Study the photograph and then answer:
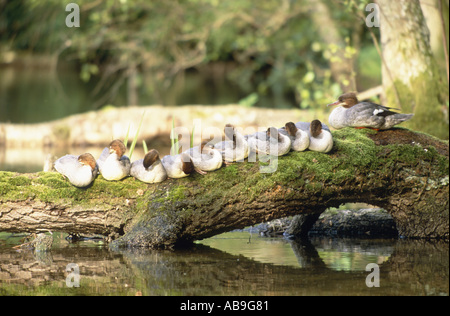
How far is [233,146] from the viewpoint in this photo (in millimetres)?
5543

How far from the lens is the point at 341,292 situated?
4.09 m

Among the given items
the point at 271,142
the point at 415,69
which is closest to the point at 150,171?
the point at 271,142

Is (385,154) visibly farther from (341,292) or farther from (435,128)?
(435,128)

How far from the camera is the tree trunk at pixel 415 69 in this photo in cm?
873

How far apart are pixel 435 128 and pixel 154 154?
16.8 ft

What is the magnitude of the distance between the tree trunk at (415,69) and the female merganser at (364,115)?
114 inches

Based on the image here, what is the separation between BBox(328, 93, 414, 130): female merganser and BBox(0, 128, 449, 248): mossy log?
22 cm

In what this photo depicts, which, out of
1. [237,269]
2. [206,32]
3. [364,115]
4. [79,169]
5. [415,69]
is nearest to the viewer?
[237,269]

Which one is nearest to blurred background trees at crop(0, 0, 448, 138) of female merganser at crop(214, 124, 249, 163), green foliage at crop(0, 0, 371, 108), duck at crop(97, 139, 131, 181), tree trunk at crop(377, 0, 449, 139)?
green foliage at crop(0, 0, 371, 108)

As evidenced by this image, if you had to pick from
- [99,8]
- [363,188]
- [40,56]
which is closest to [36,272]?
[363,188]

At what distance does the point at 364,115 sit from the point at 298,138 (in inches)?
31.5

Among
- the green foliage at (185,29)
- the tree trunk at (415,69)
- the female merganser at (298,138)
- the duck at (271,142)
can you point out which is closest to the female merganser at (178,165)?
the duck at (271,142)

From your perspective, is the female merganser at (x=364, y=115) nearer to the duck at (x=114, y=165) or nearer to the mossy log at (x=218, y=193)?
the mossy log at (x=218, y=193)

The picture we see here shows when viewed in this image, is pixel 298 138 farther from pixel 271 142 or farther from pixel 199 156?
pixel 199 156
